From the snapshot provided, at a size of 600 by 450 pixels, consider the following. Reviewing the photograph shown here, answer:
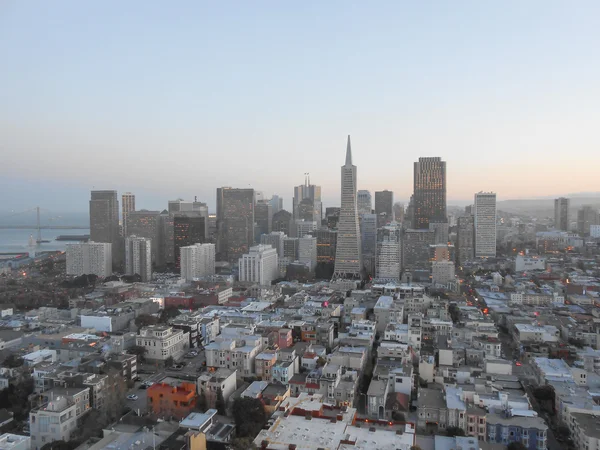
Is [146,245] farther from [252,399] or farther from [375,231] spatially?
[252,399]

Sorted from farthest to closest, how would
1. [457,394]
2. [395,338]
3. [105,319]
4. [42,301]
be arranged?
[42,301], [105,319], [395,338], [457,394]

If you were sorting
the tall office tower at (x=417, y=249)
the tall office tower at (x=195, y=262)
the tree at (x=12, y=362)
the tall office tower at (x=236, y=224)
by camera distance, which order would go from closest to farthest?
the tree at (x=12, y=362), the tall office tower at (x=195, y=262), the tall office tower at (x=417, y=249), the tall office tower at (x=236, y=224)

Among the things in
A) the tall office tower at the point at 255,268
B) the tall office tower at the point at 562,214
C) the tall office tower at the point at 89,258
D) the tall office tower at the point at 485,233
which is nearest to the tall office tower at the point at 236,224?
the tall office tower at the point at 255,268

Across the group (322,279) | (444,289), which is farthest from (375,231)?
(444,289)

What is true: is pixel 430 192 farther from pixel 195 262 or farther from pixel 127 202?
pixel 127 202

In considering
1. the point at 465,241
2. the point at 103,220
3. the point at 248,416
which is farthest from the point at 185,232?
the point at 248,416

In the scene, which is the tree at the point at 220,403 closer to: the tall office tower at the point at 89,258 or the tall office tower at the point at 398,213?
the tall office tower at the point at 89,258
